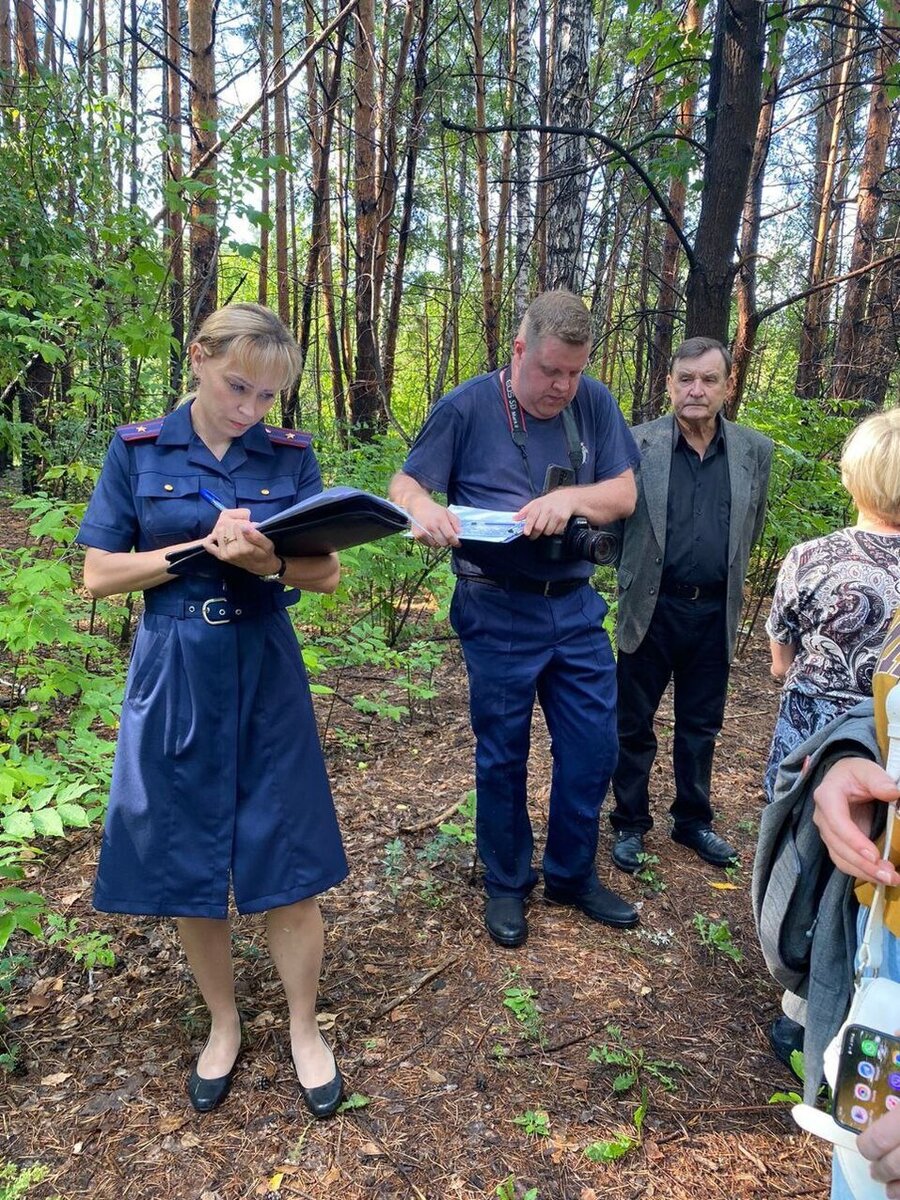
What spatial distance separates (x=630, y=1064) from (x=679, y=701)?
1554 millimetres

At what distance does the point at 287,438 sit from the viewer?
203cm

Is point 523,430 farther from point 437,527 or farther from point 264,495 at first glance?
point 264,495

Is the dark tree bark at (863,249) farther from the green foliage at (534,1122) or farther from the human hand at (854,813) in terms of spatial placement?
the human hand at (854,813)

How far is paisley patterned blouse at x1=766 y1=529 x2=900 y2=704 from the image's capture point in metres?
2.16

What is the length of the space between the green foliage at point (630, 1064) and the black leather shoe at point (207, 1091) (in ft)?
3.31

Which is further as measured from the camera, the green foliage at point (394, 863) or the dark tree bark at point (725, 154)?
the dark tree bark at point (725, 154)

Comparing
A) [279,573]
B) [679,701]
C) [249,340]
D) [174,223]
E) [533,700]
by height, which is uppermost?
[174,223]

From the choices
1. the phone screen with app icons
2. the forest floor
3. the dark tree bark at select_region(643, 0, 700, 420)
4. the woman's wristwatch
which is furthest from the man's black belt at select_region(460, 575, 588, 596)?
the dark tree bark at select_region(643, 0, 700, 420)

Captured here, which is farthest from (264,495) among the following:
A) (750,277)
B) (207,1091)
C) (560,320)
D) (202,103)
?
(202,103)

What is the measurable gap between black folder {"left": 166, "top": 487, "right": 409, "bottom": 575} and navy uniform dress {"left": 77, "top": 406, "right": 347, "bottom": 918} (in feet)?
0.36

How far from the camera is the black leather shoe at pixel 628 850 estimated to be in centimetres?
316

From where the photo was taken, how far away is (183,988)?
2436 millimetres

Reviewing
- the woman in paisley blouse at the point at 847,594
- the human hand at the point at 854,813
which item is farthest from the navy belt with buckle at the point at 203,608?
the woman in paisley blouse at the point at 847,594

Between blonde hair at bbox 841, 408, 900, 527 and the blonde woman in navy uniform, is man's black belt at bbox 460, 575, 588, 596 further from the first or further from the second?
blonde hair at bbox 841, 408, 900, 527
